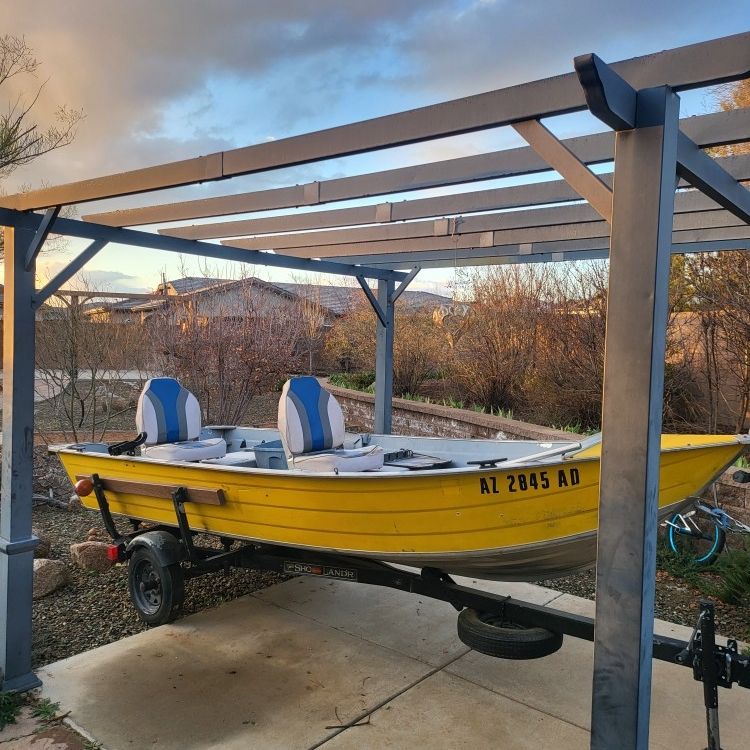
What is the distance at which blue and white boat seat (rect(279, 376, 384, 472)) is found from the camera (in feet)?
14.7

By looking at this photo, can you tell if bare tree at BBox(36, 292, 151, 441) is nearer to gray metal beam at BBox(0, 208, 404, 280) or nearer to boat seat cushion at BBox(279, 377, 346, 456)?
gray metal beam at BBox(0, 208, 404, 280)

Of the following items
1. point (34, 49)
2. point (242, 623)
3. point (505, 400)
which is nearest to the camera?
point (242, 623)

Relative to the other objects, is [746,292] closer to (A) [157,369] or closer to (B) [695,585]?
(B) [695,585]

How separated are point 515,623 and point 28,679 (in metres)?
2.70

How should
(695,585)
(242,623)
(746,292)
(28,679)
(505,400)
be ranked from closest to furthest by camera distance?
1. (28,679)
2. (242,623)
3. (695,585)
4. (746,292)
5. (505,400)

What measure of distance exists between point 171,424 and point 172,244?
5.02ft

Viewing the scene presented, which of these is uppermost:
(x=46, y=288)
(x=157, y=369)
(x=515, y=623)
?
(x=46, y=288)

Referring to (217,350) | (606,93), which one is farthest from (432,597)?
(217,350)

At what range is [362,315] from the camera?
15164mm

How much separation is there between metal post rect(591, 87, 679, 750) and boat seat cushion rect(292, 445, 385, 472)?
2.50m

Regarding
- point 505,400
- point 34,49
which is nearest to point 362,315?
point 505,400

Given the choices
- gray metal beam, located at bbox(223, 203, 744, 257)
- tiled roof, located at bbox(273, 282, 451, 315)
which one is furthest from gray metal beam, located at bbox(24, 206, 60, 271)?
tiled roof, located at bbox(273, 282, 451, 315)

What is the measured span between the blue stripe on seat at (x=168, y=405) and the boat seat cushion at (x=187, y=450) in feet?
0.26

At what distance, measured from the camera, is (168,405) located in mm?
5480
